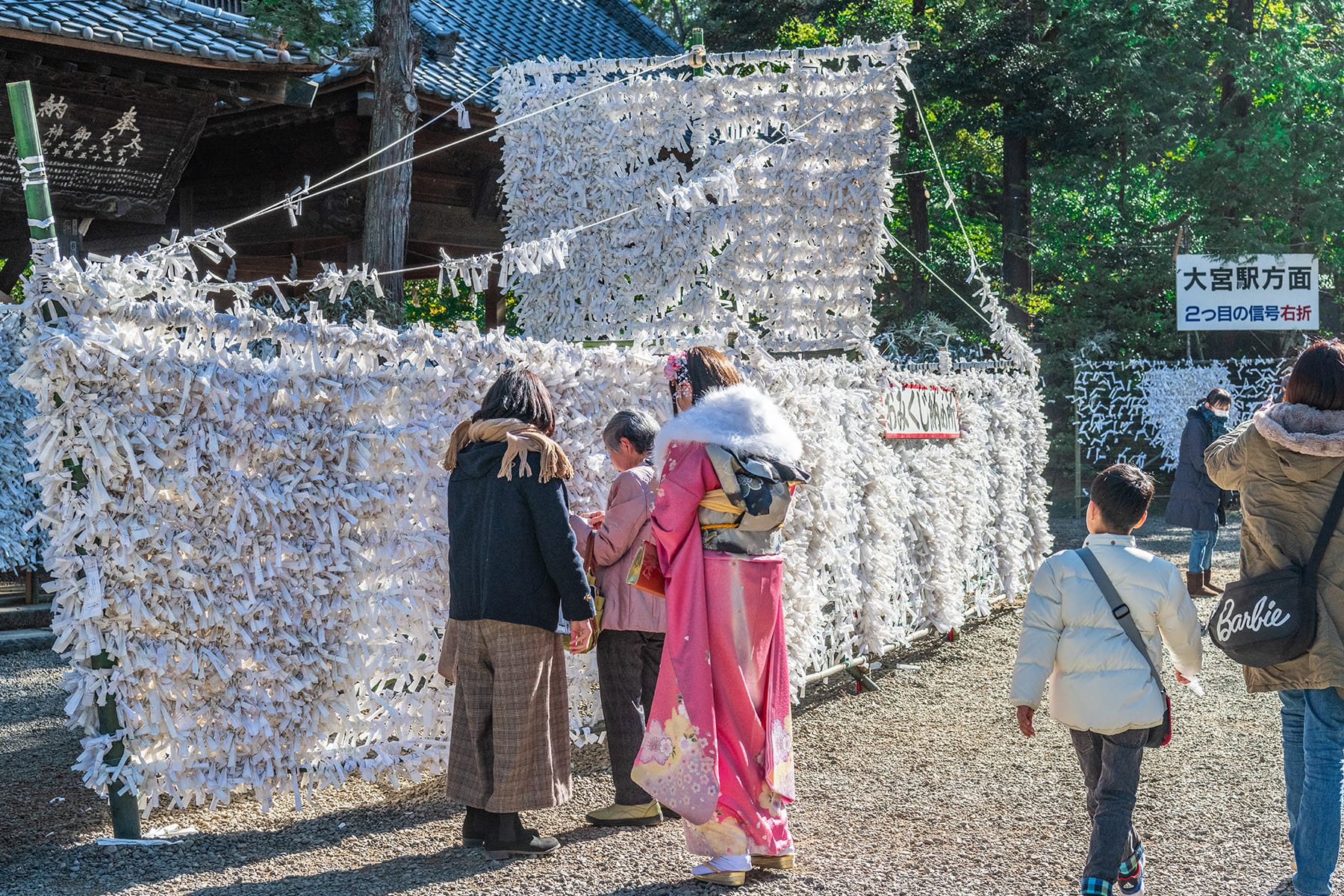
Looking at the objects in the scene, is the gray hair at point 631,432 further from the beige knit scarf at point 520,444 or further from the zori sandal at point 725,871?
the zori sandal at point 725,871

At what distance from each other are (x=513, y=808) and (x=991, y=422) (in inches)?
236

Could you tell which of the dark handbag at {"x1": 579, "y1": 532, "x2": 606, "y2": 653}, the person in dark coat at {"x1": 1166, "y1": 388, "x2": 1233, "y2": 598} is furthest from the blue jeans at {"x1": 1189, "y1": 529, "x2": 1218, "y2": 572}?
the dark handbag at {"x1": 579, "y1": 532, "x2": 606, "y2": 653}

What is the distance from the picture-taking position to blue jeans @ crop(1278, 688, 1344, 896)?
376 cm

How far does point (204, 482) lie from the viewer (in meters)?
4.46

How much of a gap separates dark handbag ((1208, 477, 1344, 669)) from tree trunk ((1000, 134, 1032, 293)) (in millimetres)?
17279

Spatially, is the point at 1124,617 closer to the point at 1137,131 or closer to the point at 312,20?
the point at 312,20

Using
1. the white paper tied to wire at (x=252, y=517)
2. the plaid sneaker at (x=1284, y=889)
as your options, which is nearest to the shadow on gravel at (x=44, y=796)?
the white paper tied to wire at (x=252, y=517)

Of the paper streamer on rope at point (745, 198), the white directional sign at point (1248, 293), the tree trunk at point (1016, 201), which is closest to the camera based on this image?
the paper streamer on rope at point (745, 198)

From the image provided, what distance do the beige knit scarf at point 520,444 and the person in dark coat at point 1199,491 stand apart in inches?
283

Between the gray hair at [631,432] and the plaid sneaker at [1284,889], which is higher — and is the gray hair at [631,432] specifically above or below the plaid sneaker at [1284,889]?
above

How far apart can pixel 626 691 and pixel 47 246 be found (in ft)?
8.93

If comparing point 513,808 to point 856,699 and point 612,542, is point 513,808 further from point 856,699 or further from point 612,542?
point 856,699

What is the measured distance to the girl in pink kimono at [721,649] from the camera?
13.8ft

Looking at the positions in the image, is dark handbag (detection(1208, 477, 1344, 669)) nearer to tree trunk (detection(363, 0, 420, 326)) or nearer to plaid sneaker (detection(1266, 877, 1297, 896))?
plaid sneaker (detection(1266, 877, 1297, 896))
